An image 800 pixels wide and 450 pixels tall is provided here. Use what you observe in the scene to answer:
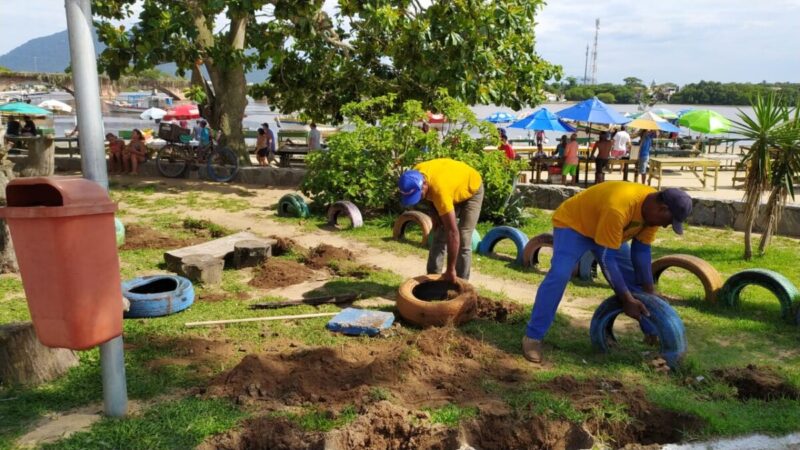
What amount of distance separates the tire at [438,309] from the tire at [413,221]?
10.3ft

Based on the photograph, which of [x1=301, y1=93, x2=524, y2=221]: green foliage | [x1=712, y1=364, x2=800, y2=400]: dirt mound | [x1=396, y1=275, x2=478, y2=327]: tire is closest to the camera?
[x1=712, y1=364, x2=800, y2=400]: dirt mound

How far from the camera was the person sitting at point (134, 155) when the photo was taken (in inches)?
680

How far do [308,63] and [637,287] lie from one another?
41.2 ft

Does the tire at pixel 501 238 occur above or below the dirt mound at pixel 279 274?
above

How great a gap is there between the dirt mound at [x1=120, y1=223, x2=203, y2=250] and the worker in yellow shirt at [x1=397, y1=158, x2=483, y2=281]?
4290mm

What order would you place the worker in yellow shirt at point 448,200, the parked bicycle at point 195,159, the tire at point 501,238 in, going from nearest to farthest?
the worker in yellow shirt at point 448,200
the tire at point 501,238
the parked bicycle at point 195,159

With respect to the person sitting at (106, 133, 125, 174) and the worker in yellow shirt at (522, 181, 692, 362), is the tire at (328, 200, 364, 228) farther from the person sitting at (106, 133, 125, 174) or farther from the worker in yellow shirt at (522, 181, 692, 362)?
the person sitting at (106, 133, 125, 174)

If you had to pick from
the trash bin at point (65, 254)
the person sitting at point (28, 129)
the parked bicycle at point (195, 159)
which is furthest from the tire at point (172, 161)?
the trash bin at point (65, 254)

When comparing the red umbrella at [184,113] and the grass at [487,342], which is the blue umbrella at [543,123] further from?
the red umbrella at [184,113]

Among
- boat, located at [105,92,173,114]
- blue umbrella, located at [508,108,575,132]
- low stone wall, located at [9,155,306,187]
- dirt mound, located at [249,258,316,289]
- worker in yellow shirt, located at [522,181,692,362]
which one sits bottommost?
dirt mound, located at [249,258,316,289]

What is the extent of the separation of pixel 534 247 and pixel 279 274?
3.22m

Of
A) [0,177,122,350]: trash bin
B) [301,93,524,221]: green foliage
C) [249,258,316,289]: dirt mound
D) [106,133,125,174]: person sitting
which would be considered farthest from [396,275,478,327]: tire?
[106,133,125,174]: person sitting

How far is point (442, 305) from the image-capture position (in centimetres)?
557

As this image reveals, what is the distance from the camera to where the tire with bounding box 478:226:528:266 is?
8373 millimetres
